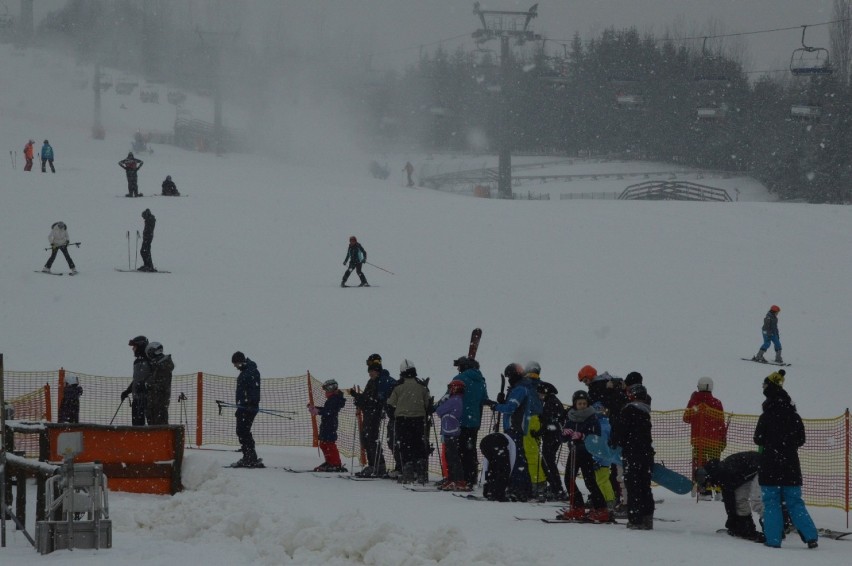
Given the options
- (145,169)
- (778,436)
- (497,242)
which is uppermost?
(145,169)

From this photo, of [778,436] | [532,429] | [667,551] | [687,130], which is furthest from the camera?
[687,130]

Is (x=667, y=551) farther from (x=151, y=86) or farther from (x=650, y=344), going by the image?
(x=151, y=86)

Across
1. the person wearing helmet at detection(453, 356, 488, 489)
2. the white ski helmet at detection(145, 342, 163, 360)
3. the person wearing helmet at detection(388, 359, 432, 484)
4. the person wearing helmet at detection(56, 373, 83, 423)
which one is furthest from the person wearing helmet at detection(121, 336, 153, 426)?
the person wearing helmet at detection(453, 356, 488, 489)

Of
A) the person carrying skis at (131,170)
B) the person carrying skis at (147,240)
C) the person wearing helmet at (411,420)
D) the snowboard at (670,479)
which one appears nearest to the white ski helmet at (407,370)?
the person wearing helmet at (411,420)

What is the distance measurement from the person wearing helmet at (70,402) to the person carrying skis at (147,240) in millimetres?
12073

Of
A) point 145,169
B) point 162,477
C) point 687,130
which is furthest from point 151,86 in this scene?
point 162,477

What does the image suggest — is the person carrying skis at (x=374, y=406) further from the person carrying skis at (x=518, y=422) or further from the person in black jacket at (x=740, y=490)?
the person in black jacket at (x=740, y=490)

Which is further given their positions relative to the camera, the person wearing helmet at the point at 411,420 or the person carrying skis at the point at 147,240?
the person carrying skis at the point at 147,240

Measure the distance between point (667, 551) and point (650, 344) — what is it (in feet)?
50.8

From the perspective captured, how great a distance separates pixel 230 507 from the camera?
9.98m

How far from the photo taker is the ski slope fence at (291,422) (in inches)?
508

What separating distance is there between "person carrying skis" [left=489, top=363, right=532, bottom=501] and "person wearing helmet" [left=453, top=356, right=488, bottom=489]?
443 millimetres

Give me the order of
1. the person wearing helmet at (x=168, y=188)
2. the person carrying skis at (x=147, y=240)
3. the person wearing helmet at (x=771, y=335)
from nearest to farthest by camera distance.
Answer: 1. the person wearing helmet at (x=771, y=335)
2. the person carrying skis at (x=147, y=240)
3. the person wearing helmet at (x=168, y=188)

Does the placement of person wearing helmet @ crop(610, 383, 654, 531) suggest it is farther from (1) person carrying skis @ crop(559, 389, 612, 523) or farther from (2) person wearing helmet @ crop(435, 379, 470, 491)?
(2) person wearing helmet @ crop(435, 379, 470, 491)
